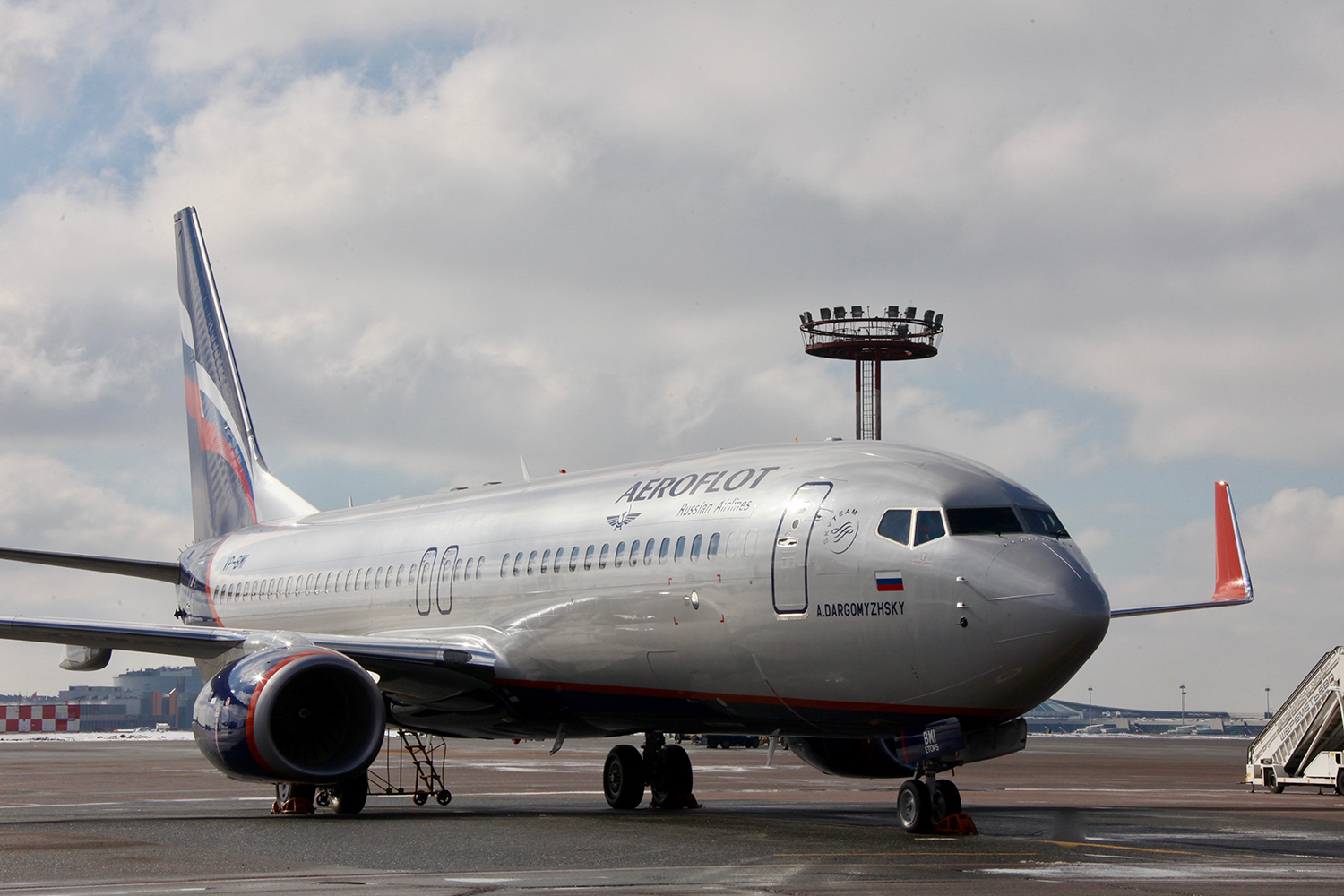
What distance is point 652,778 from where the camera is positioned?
18828 millimetres

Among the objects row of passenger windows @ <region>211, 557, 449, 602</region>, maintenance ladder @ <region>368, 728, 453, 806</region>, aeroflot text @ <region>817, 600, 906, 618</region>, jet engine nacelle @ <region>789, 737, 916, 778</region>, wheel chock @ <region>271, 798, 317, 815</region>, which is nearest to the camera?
aeroflot text @ <region>817, 600, 906, 618</region>

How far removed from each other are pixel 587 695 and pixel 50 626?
6411mm

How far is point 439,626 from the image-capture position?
20.0m

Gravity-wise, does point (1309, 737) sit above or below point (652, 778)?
A: above

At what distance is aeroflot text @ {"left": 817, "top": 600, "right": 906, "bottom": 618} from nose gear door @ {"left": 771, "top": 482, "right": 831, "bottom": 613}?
0.26 metres

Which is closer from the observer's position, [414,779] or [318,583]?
[318,583]

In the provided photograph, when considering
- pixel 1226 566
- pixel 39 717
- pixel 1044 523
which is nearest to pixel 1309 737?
pixel 1226 566

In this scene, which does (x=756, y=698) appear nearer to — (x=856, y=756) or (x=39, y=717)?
(x=856, y=756)

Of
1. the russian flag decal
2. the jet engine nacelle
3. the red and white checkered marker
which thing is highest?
the russian flag decal

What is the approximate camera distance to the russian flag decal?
13.8m

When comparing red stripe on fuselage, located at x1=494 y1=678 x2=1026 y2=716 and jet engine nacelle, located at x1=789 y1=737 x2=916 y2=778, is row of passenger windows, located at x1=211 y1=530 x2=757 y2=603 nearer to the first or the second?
red stripe on fuselage, located at x1=494 y1=678 x2=1026 y2=716

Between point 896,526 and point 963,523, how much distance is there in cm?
62

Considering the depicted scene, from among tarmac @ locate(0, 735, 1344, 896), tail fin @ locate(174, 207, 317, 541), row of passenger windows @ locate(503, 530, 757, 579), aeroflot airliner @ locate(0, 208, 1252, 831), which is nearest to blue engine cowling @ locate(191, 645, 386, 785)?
aeroflot airliner @ locate(0, 208, 1252, 831)

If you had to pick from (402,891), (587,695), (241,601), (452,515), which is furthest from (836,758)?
(241,601)
